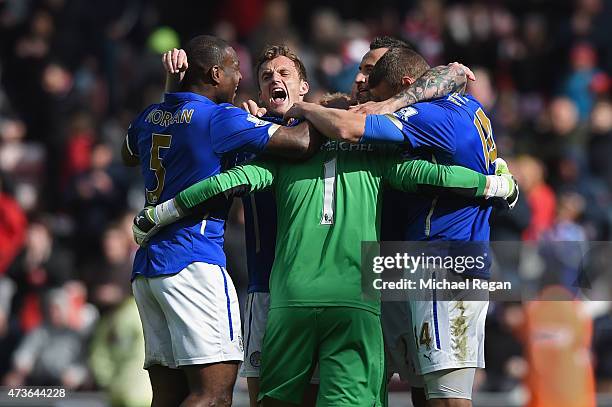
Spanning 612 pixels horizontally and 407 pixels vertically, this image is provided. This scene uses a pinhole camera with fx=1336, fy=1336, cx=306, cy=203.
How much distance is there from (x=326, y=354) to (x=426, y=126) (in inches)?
51.4

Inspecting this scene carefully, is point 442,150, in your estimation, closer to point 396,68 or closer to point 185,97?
point 396,68

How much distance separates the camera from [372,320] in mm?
6820

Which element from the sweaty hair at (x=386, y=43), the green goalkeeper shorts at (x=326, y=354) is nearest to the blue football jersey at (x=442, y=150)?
the green goalkeeper shorts at (x=326, y=354)

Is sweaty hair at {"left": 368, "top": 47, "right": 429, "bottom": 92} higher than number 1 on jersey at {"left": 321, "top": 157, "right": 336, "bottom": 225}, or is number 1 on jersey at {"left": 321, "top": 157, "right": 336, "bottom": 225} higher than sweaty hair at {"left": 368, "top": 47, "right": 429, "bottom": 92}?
sweaty hair at {"left": 368, "top": 47, "right": 429, "bottom": 92}

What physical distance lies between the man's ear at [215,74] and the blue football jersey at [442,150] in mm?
982

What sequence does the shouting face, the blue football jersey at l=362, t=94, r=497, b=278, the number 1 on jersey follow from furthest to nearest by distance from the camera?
the shouting face < the blue football jersey at l=362, t=94, r=497, b=278 < the number 1 on jersey

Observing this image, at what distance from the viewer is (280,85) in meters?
8.01

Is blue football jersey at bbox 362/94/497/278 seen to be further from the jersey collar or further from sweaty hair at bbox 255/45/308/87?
sweaty hair at bbox 255/45/308/87

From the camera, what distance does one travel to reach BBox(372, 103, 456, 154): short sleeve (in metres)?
6.98

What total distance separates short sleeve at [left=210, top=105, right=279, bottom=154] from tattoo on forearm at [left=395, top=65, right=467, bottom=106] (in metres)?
0.77

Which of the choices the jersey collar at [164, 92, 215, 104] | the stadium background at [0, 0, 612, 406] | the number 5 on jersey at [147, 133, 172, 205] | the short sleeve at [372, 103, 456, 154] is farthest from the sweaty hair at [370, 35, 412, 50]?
the stadium background at [0, 0, 612, 406]

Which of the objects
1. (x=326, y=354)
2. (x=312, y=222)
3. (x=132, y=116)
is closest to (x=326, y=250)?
(x=312, y=222)

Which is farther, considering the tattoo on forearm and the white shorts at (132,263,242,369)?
the tattoo on forearm

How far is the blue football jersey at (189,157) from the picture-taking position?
7.05m
